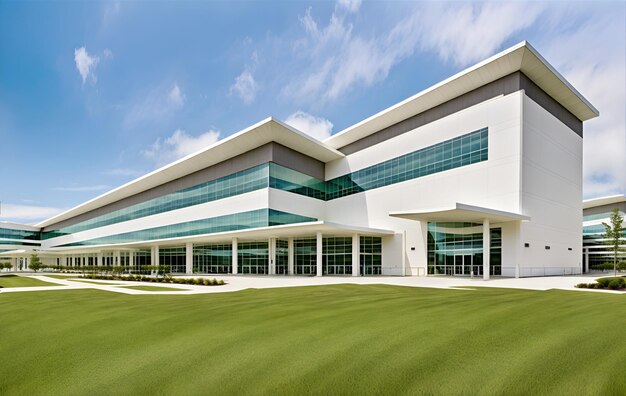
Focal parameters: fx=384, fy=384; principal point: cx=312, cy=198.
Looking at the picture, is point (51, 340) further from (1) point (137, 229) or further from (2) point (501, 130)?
(1) point (137, 229)

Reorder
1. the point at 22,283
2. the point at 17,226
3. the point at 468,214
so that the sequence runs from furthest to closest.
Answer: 1. the point at 17,226
2. the point at 468,214
3. the point at 22,283

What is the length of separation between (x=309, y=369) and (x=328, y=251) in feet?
115

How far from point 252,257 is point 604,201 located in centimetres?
5944

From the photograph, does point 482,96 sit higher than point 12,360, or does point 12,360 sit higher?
point 482,96

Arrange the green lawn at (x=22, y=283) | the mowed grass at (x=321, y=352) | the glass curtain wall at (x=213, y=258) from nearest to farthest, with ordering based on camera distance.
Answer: the mowed grass at (x=321, y=352) → the green lawn at (x=22, y=283) → the glass curtain wall at (x=213, y=258)

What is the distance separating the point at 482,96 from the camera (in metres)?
33.3

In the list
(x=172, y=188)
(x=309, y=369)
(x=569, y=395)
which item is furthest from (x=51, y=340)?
(x=172, y=188)

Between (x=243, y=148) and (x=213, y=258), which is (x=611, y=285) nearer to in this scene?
(x=243, y=148)

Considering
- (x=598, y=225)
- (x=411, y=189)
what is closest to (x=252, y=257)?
(x=411, y=189)

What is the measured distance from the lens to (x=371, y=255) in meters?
39.4

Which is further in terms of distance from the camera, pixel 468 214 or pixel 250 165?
pixel 250 165

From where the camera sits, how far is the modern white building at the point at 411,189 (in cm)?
3108

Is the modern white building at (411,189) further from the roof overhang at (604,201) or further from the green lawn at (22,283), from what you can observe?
the roof overhang at (604,201)

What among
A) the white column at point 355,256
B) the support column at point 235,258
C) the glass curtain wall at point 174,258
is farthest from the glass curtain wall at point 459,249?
the glass curtain wall at point 174,258
